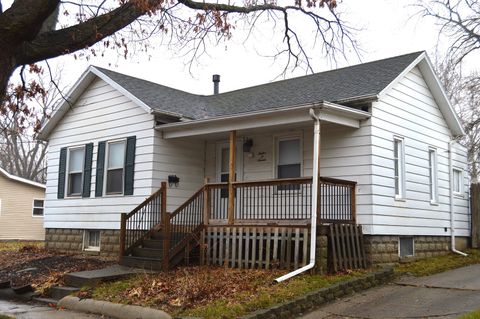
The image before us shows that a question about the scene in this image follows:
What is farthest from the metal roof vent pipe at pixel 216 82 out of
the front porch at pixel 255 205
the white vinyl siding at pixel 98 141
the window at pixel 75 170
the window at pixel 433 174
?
the window at pixel 433 174

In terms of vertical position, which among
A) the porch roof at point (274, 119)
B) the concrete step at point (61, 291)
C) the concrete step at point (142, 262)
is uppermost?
the porch roof at point (274, 119)

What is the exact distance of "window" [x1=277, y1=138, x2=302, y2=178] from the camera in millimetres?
12031

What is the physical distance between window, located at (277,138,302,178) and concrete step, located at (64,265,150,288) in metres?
4.10

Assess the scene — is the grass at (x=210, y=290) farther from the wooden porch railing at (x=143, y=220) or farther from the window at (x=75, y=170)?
the window at (x=75, y=170)

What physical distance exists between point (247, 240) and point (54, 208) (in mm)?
8203

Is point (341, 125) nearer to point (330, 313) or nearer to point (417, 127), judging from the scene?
point (417, 127)

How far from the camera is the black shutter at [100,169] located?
47.0 ft

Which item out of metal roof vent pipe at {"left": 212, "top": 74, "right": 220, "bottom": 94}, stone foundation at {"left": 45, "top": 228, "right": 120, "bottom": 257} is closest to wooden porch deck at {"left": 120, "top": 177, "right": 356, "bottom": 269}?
stone foundation at {"left": 45, "top": 228, "right": 120, "bottom": 257}

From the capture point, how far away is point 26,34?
20.0 feet

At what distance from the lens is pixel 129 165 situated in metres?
13.5

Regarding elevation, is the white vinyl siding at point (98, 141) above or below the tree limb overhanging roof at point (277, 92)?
below

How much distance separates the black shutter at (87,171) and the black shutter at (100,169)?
40 centimetres

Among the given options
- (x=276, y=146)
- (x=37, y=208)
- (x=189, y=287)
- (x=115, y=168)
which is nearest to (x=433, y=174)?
(x=276, y=146)

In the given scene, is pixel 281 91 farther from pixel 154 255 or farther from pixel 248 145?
pixel 154 255
